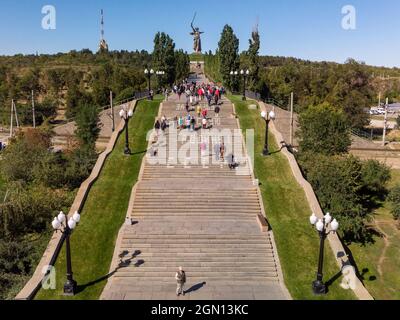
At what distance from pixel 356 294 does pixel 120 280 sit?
9.26m

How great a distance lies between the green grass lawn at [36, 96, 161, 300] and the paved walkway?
0.47 metres

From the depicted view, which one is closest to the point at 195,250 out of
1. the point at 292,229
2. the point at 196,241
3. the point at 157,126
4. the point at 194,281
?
the point at 196,241

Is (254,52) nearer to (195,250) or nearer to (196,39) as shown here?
(195,250)

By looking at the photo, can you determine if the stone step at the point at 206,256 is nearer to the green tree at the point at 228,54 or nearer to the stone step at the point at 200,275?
the stone step at the point at 200,275

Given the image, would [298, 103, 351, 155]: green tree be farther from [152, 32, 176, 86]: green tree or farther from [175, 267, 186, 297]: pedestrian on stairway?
[152, 32, 176, 86]: green tree

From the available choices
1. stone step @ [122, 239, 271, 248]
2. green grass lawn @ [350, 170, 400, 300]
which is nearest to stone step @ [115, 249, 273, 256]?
stone step @ [122, 239, 271, 248]

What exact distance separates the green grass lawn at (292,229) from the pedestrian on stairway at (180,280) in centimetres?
425

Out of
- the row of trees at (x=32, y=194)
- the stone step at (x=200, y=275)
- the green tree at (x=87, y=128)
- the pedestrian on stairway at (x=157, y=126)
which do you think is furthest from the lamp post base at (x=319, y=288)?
the green tree at (x=87, y=128)

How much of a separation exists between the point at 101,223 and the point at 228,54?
33.2m

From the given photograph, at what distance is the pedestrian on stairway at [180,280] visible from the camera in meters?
15.5

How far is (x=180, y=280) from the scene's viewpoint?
1562 centimetres

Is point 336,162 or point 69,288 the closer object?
point 69,288

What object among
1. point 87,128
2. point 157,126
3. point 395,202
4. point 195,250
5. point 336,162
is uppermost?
point 157,126

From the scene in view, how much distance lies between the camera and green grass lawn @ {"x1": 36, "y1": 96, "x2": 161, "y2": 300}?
17078 millimetres
